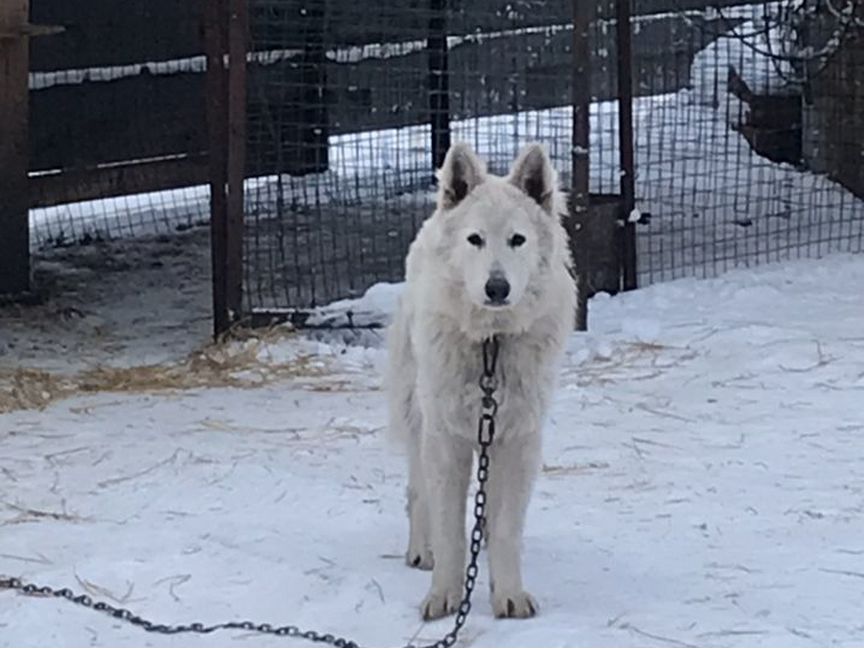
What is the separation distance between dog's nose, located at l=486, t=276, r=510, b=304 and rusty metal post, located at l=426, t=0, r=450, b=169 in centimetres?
684

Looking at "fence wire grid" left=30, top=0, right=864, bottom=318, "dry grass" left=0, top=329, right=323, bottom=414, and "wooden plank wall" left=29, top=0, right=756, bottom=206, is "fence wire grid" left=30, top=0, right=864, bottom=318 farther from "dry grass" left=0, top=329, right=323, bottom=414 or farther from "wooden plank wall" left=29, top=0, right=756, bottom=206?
"dry grass" left=0, top=329, right=323, bottom=414

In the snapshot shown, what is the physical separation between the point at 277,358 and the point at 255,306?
1026 millimetres

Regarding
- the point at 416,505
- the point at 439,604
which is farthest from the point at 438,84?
the point at 439,604

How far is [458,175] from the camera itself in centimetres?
456

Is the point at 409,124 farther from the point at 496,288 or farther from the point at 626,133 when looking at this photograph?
the point at 496,288

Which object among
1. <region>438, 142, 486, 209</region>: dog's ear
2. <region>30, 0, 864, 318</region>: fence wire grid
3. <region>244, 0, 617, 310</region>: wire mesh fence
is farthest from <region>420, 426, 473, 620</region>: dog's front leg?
<region>244, 0, 617, 310</region>: wire mesh fence

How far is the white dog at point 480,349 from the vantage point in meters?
4.48

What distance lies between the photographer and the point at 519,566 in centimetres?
452

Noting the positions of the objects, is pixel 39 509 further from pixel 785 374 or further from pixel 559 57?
pixel 559 57

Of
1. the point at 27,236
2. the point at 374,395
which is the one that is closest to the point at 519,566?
the point at 374,395

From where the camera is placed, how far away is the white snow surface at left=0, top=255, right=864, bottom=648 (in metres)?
4.54

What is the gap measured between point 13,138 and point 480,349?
516cm

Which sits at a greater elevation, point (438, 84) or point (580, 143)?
point (438, 84)

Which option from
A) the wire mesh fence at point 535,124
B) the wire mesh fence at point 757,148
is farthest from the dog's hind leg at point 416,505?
the wire mesh fence at point 757,148
